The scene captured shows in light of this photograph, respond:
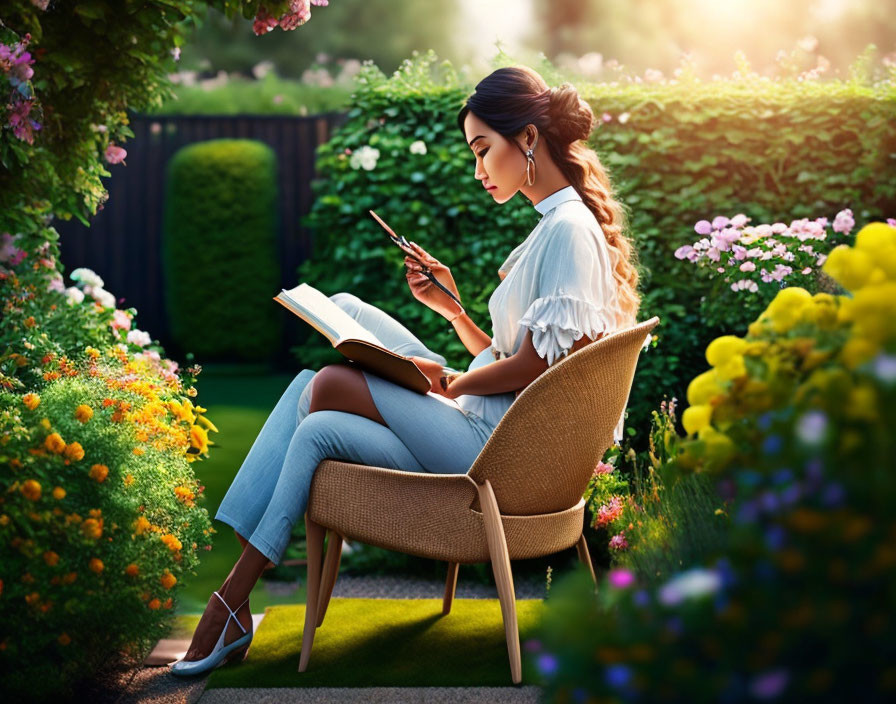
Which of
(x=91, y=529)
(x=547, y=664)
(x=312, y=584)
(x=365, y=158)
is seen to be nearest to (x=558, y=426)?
(x=312, y=584)

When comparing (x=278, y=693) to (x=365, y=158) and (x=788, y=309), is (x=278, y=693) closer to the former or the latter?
(x=788, y=309)

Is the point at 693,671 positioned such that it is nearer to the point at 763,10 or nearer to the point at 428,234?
the point at 428,234

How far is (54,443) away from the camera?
2.07 meters

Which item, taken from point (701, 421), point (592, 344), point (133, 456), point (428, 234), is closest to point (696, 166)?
point (428, 234)

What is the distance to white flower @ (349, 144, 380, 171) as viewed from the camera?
4887 mm

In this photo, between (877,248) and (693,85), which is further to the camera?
(693,85)

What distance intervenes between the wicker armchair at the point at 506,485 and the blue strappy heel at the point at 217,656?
1.05 ft

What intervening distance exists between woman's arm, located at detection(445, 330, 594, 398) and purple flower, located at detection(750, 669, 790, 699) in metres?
1.55

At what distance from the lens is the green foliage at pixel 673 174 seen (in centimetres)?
452

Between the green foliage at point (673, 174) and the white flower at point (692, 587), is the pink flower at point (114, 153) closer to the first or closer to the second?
the green foliage at point (673, 174)

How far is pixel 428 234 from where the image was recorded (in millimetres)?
4828

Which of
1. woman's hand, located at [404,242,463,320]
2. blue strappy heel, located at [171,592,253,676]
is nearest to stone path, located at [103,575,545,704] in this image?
blue strappy heel, located at [171,592,253,676]

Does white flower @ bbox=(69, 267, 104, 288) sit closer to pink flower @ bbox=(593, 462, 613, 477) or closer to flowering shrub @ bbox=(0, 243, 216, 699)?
flowering shrub @ bbox=(0, 243, 216, 699)

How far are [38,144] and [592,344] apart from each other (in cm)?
227
